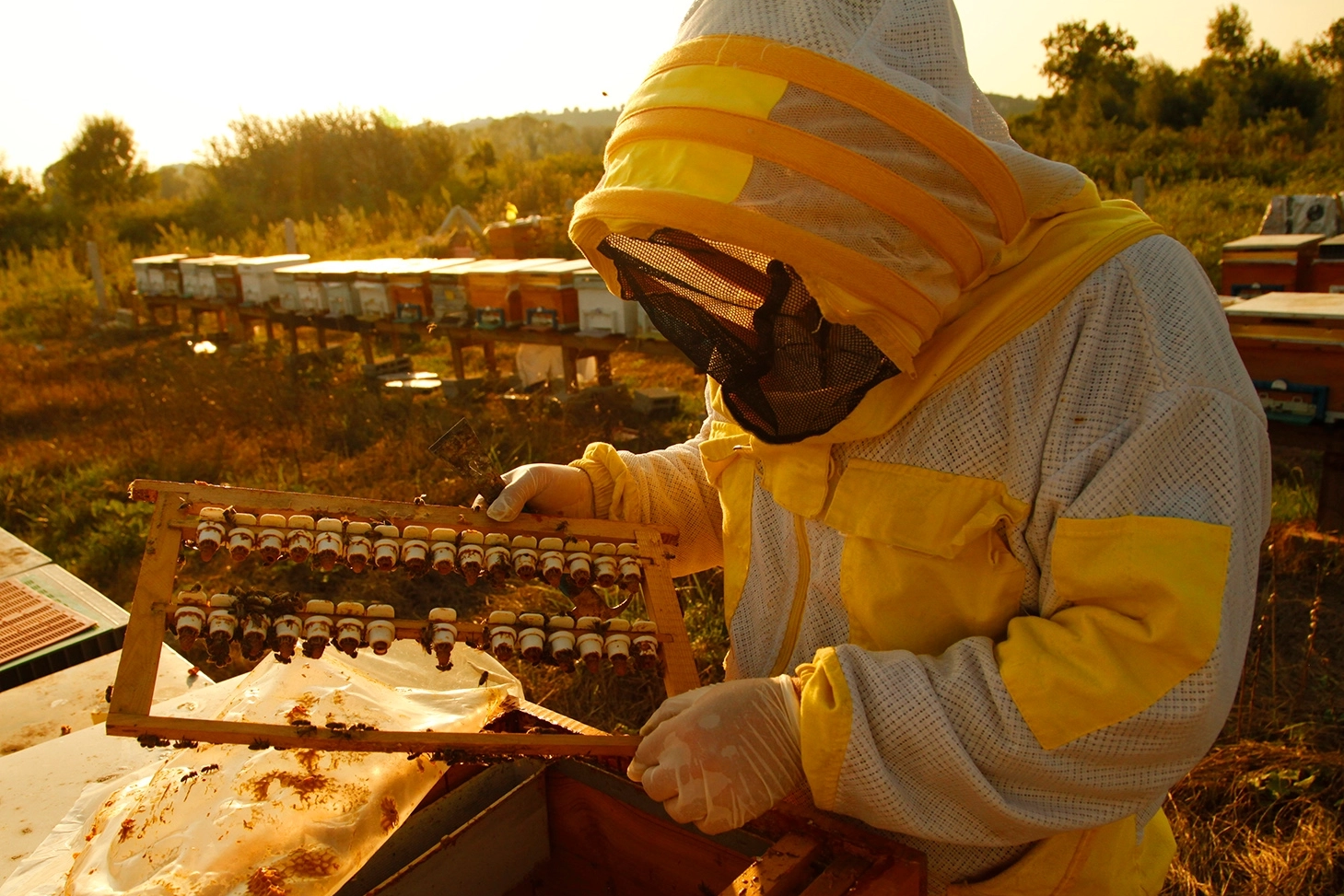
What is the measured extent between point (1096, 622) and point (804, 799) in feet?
1.78

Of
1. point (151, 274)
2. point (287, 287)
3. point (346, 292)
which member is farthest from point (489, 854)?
point (151, 274)

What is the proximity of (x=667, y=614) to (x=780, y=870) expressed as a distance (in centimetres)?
53

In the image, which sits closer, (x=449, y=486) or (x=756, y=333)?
(x=756, y=333)

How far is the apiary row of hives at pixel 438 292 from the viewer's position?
7125mm

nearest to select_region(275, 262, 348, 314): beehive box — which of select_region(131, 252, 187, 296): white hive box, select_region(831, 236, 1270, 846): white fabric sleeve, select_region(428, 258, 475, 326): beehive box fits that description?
select_region(428, 258, 475, 326): beehive box

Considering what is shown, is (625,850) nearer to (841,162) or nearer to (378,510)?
(378,510)

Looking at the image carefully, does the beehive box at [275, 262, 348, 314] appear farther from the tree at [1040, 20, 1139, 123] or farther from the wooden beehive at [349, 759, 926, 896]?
the tree at [1040, 20, 1139, 123]

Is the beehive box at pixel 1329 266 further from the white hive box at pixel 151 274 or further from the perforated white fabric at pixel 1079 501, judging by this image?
the white hive box at pixel 151 274

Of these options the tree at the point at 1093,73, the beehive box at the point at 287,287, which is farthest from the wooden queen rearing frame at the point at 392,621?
the tree at the point at 1093,73

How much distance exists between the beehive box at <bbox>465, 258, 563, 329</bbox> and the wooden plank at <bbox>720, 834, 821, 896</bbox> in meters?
6.83

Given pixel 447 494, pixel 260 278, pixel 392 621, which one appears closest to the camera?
pixel 392 621

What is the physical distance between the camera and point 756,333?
1.30 metres

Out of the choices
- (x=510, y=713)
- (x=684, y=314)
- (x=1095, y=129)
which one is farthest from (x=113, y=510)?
(x=1095, y=129)

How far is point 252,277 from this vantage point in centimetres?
1107
